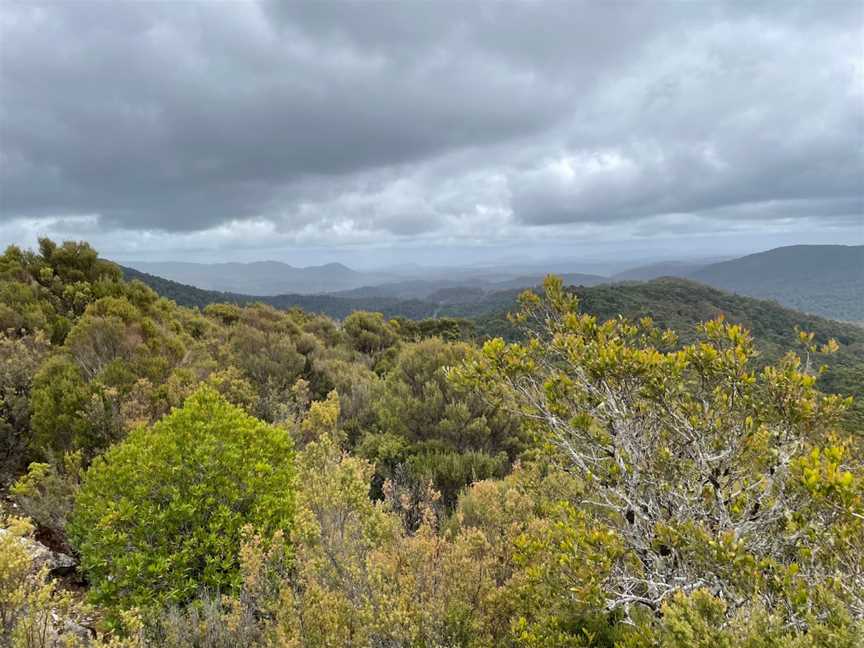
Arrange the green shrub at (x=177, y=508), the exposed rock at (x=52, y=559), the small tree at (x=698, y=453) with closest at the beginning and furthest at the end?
the small tree at (x=698, y=453) → the green shrub at (x=177, y=508) → the exposed rock at (x=52, y=559)

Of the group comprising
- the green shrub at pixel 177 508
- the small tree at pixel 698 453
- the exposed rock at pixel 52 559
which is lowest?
A: the exposed rock at pixel 52 559

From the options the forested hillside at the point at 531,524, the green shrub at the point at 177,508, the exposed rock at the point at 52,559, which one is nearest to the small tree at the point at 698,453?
the forested hillside at the point at 531,524

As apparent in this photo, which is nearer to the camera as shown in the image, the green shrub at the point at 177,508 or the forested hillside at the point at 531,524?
the forested hillside at the point at 531,524

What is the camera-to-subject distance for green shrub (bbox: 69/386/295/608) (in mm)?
5570

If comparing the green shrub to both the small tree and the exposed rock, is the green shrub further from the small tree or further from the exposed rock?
the small tree

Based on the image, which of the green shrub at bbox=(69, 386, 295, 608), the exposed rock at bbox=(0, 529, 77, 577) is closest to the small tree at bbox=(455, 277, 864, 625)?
the green shrub at bbox=(69, 386, 295, 608)

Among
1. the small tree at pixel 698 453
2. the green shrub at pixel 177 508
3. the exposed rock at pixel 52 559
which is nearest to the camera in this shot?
the small tree at pixel 698 453

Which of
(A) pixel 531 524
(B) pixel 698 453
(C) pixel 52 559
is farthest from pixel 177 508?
(B) pixel 698 453

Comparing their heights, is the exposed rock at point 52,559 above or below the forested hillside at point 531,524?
below

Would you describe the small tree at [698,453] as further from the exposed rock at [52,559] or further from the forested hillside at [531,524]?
the exposed rock at [52,559]

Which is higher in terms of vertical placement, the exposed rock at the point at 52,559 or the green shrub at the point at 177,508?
the green shrub at the point at 177,508

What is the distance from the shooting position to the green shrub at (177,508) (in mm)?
5570

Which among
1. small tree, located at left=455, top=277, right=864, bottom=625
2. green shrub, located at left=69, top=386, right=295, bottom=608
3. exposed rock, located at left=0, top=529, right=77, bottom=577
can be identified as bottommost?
exposed rock, located at left=0, top=529, right=77, bottom=577

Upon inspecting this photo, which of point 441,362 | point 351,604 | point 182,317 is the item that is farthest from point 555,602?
point 182,317
